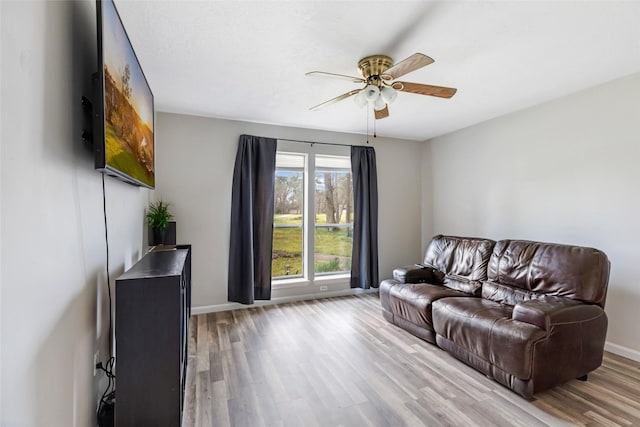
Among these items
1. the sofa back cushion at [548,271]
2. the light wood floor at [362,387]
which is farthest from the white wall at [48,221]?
the sofa back cushion at [548,271]

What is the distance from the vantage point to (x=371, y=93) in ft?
7.53

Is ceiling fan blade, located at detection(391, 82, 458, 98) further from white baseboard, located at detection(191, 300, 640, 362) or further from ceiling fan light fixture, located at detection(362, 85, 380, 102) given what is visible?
white baseboard, located at detection(191, 300, 640, 362)

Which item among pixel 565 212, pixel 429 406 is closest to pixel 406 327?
pixel 429 406

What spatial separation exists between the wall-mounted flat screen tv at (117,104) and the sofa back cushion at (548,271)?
3.40m

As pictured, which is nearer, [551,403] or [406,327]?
[551,403]

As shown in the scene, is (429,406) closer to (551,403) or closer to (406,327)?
(551,403)

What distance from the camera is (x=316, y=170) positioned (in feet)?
15.1

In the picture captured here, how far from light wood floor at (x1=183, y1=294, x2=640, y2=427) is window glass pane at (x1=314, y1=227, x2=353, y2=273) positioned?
1.48 meters

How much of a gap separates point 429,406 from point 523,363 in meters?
0.75

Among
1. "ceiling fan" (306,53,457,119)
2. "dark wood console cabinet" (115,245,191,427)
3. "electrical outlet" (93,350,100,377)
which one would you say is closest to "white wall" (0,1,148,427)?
"electrical outlet" (93,350,100,377)

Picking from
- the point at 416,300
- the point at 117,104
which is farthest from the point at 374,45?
the point at 416,300

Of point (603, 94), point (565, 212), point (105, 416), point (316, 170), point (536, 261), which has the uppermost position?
point (603, 94)

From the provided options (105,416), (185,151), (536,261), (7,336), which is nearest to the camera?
(7,336)

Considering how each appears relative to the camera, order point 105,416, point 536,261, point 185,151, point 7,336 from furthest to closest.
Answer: point 185,151, point 536,261, point 105,416, point 7,336
